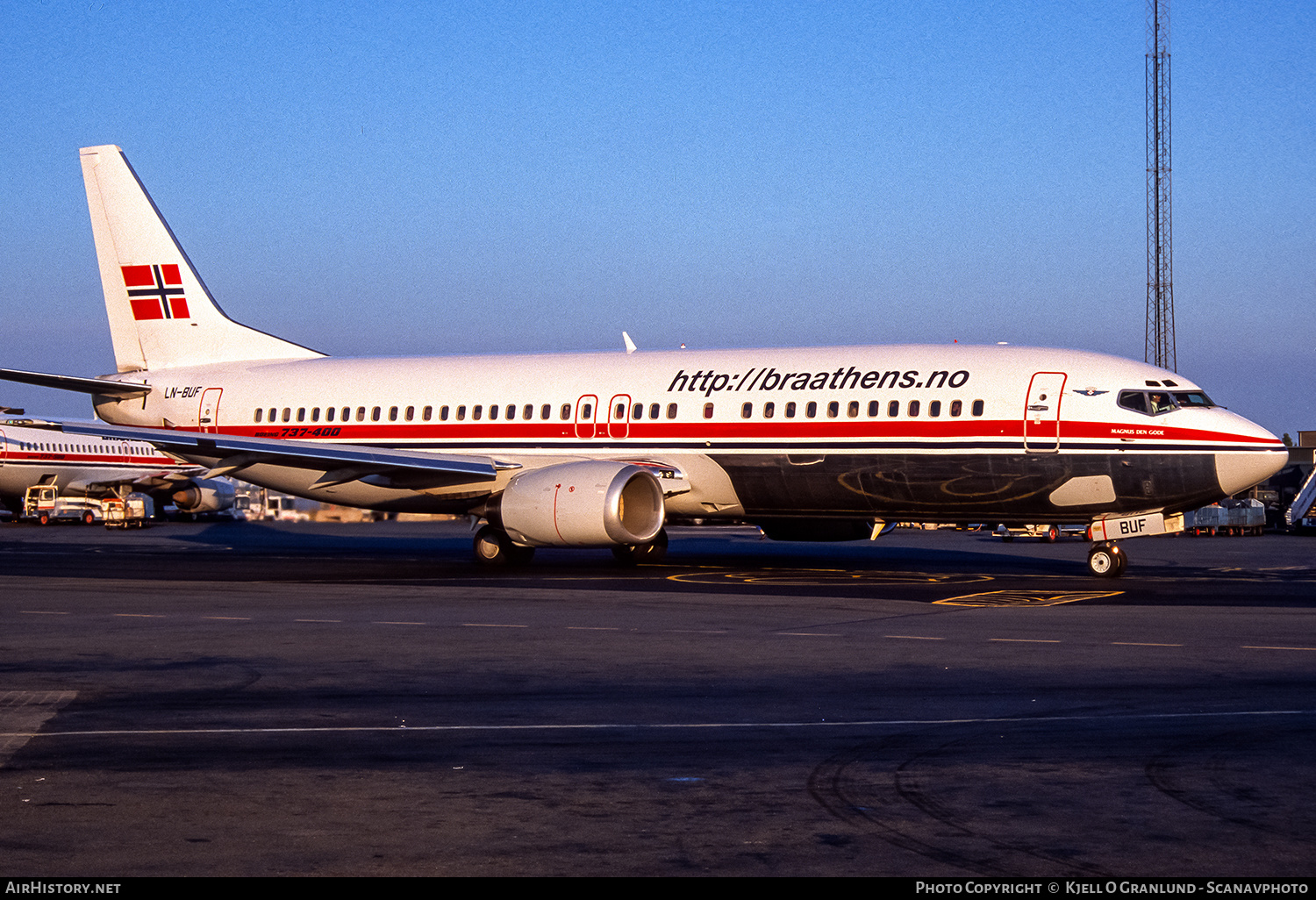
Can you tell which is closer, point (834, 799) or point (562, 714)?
point (834, 799)

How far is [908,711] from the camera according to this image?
10.7 m

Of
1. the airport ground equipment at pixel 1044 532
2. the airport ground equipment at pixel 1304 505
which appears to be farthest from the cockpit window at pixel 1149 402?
the airport ground equipment at pixel 1304 505

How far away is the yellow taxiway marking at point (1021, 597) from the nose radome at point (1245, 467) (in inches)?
142

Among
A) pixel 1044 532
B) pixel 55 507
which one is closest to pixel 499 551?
pixel 1044 532

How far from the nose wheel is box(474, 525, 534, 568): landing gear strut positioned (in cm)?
1215

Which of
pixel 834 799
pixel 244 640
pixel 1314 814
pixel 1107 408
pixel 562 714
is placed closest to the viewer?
pixel 1314 814

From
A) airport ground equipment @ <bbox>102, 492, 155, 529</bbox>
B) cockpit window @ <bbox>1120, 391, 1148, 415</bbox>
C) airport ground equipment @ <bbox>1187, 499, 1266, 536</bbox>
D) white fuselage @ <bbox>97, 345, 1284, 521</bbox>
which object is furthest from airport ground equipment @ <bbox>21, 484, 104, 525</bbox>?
cockpit window @ <bbox>1120, 391, 1148, 415</bbox>

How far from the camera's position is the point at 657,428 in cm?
2916

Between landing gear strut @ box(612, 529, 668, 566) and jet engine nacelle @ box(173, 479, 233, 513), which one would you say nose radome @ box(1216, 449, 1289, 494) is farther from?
jet engine nacelle @ box(173, 479, 233, 513)

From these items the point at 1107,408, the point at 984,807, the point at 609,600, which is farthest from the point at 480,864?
the point at 1107,408

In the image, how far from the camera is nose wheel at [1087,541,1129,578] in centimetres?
2530

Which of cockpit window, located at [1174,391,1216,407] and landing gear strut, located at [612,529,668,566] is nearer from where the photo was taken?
cockpit window, located at [1174,391,1216,407]

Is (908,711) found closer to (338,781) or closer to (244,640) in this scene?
(338,781)

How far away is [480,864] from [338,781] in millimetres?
2153
